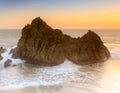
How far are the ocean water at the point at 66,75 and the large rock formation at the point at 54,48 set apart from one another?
0.07 meters

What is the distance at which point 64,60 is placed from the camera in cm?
291

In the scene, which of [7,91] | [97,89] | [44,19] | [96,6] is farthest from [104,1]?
[7,91]

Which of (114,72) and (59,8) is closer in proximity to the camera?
(59,8)

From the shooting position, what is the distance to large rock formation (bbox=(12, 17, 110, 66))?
2.83 m

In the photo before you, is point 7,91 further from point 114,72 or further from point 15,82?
point 114,72

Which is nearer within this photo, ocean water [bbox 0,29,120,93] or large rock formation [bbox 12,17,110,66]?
ocean water [bbox 0,29,120,93]

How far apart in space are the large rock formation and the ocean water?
0.22 ft

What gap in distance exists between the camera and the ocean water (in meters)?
2.47

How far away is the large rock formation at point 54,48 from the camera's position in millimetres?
2830

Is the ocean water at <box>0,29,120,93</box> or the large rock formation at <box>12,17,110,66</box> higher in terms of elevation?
the large rock formation at <box>12,17,110,66</box>

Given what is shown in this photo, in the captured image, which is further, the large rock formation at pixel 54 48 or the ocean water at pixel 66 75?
the large rock formation at pixel 54 48

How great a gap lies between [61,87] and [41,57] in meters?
0.51

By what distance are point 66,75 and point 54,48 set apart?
35 cm

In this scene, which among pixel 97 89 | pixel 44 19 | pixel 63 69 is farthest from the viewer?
pixel 63 69
